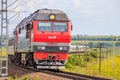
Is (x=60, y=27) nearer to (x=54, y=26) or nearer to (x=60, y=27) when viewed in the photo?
(x=60, y=27)

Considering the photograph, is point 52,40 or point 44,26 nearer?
point 52,40

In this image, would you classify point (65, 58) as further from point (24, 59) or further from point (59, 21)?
point (24, 59)

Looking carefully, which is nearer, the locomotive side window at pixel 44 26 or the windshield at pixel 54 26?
the locomotive side window at pixel 44 26

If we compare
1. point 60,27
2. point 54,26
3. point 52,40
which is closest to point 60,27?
point 60,27

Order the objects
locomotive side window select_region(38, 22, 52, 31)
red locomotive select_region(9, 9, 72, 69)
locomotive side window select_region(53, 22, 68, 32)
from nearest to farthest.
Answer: red locomotive select_region(9, 9, 72, 69), locomotive side window select_region(38, 22, 52, 31), locomotive side window select_region(53, 22, 68, 32)

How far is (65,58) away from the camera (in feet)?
110

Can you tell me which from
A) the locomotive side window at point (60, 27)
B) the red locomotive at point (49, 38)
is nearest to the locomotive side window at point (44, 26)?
the red locomotive at point (49, 38)

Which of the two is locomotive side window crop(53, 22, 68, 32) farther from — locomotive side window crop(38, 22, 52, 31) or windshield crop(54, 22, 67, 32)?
locomotive side window crop(38, 22, 52, 31)

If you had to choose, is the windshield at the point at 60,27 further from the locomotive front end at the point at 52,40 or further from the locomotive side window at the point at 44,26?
the locomotive side window at the point at 44,26

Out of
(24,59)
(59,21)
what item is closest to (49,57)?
(59,21)

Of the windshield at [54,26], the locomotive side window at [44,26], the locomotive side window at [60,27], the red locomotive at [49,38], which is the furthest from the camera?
the locomotive side window at [60,27]

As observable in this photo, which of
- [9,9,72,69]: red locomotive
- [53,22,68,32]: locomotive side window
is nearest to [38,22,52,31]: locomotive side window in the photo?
[9,9,72,69]: red locomotive

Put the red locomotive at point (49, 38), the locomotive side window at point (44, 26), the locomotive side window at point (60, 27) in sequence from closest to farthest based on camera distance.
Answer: the red locomotive at point (49, 38) → the locomotive side window at point (44, 26) → the locomotive side window at point (60, 27)

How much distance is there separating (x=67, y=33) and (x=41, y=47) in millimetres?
2274
